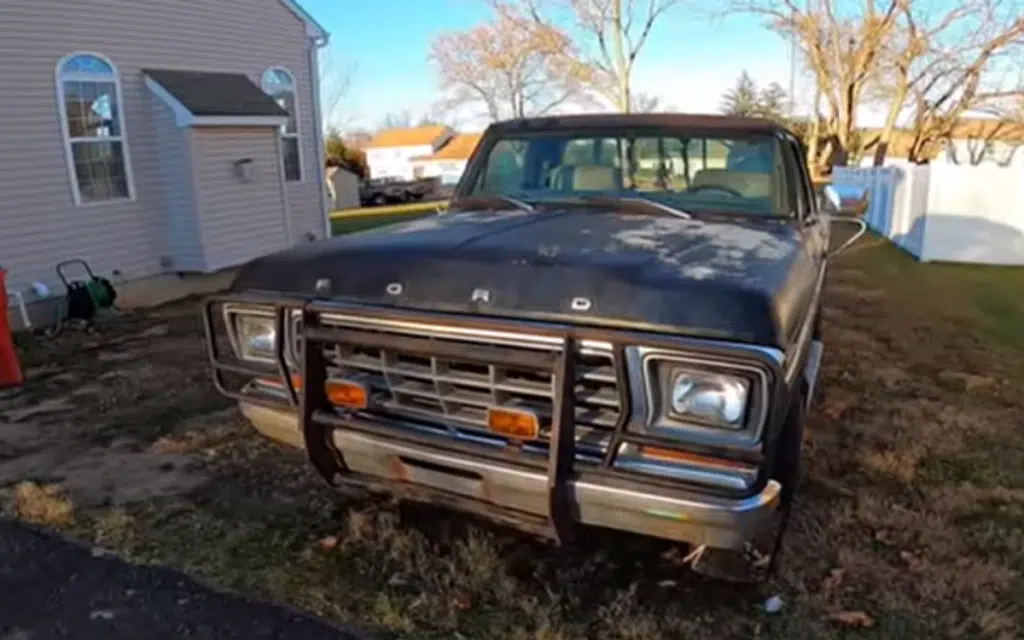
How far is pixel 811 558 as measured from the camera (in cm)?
332

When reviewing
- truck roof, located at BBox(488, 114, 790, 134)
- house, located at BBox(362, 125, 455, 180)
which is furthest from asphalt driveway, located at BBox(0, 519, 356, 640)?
house, located at BBox(362, 125, 455, 180)

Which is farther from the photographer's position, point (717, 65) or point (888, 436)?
point (717, 65)

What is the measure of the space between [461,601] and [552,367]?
1.19 m

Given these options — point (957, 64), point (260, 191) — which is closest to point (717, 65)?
point (957, 64)

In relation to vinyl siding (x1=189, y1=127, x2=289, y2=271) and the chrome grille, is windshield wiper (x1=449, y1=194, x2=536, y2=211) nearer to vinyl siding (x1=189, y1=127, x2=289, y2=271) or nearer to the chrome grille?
the chrome grille

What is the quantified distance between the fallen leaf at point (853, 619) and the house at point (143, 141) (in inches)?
351

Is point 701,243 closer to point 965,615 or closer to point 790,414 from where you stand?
point 790,414

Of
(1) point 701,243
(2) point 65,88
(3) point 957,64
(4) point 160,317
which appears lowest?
(4) point 160,317

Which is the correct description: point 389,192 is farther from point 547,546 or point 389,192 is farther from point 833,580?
point 833,580

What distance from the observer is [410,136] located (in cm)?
7338

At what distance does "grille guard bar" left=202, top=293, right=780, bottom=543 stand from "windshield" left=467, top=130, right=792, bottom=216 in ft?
5.42

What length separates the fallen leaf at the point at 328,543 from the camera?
11.5 ft

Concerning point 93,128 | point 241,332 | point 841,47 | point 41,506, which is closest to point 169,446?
point 41,506

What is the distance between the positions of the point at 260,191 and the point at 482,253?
9516 mm
